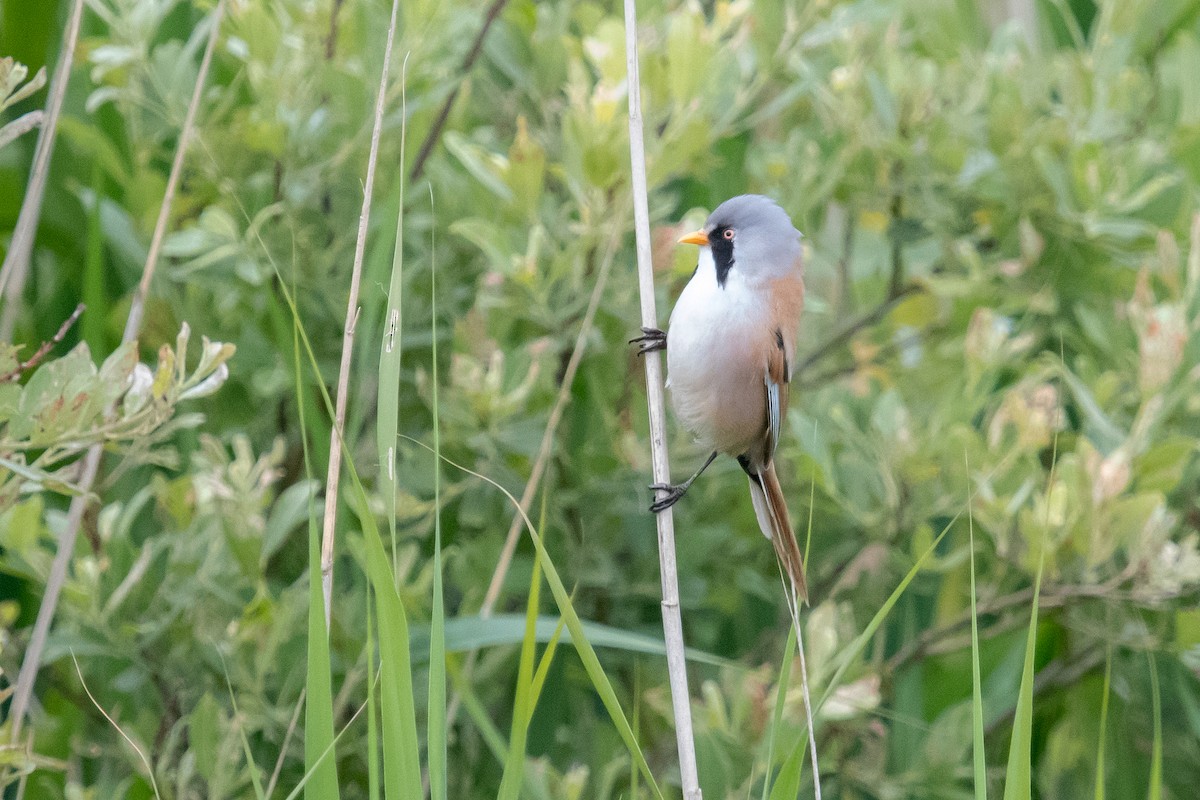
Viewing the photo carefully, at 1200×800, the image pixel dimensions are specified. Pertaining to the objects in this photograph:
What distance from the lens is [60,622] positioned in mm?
1730

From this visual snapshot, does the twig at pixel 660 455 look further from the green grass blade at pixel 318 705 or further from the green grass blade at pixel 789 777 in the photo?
the green grass blade at pixel 318 705

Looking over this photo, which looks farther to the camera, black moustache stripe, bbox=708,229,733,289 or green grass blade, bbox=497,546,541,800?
black moustache stripe, bbox=708,229,733,289

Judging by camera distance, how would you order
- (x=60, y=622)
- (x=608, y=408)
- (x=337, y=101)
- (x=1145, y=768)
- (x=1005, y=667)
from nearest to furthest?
(x=60, y=622) < (x=337, y=101) < (x=608, y=408) < (x=1005, y=667) < (x=1145, y=768)

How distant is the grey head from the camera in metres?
1.73

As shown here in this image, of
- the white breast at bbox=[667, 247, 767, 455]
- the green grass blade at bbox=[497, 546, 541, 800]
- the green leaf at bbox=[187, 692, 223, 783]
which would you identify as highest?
the white breast at bbox=[667, 247, 767, 455]

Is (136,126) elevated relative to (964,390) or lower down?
elevated

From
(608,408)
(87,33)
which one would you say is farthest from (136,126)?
(608,408)

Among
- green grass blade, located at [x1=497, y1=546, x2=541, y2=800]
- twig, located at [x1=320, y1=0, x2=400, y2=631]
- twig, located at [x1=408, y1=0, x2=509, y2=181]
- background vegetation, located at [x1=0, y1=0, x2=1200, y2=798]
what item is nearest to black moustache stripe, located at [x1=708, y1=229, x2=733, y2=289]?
background vegetation, located at [x1=0, y1=0, x2=1200, y2=798]

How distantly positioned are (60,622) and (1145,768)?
201 cm

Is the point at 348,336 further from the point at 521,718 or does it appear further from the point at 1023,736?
the point at 1023,736

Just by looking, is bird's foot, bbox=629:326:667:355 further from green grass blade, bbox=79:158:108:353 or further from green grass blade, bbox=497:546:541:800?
green grass blade, bbox=79:158:108:353

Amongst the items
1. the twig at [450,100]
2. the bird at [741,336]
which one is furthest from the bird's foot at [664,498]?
the twig at [450,100]

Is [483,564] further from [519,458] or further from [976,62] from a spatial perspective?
[976,62]

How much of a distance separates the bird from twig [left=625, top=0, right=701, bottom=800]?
36 cm
